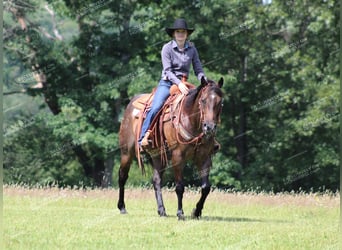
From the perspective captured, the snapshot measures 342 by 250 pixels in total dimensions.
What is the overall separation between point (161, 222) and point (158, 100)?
239 centimetres

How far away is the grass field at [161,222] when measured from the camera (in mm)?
10570

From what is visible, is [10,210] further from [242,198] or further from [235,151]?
[235,151]

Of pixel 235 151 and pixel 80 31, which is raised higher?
pixel 80 31

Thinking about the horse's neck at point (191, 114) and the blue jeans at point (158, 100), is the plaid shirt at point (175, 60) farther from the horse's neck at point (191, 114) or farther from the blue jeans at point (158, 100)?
the horse's neck at point (191, 114)

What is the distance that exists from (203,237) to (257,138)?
30.5 metres

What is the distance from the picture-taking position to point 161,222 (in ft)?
41.5

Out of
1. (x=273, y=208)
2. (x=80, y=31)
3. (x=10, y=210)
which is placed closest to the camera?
(x=10, y=210)

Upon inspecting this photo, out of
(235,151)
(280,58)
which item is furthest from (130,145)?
(235,151)

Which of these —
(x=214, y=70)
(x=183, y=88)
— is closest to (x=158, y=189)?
(x=183, y=88)

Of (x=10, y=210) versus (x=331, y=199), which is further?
(x=331, y=199)

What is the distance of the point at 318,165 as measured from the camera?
36.4m

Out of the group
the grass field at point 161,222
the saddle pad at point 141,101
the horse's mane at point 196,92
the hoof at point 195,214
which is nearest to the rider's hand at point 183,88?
the horse's mane at point 196,92

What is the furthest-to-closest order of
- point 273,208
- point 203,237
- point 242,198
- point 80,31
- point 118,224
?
1. point 80,31
2. point 242,198
3. point 273,208
4. point 118,224
5. point 203,237

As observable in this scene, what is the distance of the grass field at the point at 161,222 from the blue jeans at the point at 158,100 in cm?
160
